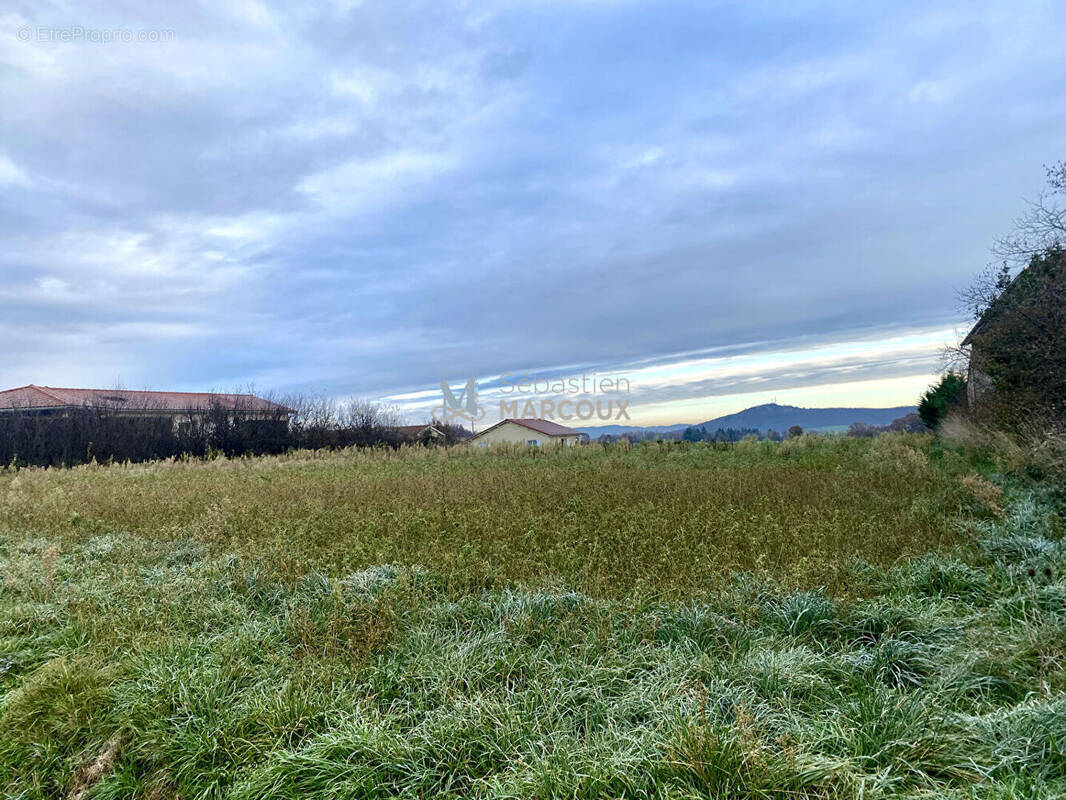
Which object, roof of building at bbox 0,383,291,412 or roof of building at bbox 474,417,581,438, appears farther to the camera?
roof of building at bbox 474,417,581,438

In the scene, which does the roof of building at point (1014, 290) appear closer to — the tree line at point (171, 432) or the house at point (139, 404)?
the tree line at point (171, 432)

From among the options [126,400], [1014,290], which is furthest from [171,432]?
[1014,290]

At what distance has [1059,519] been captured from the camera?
260 inches

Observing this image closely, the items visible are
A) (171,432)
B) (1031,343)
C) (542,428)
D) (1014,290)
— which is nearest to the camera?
(1031,343)

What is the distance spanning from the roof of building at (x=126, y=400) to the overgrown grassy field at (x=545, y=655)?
22420 mm

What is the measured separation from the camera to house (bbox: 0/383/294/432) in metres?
24.9

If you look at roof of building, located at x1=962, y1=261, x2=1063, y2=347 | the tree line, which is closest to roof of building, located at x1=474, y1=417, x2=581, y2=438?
the tree line

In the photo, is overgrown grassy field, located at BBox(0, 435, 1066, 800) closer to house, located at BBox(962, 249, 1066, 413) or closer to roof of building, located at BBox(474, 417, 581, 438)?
house, located at BBox(962, 249, 1066, 413)

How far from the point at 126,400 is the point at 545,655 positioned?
1259 inches

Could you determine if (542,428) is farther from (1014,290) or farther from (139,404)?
(1014,290)

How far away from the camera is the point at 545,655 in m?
3.52

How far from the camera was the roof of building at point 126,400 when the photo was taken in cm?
2720

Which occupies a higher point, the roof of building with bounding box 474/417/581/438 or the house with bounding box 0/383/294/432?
the house with bounding box 0/383/294/432

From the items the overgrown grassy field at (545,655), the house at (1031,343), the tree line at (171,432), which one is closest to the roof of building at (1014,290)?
the house at (1031,343)
